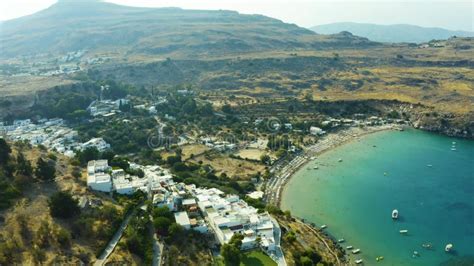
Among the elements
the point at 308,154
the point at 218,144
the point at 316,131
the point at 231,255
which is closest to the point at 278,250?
the point at 231,255

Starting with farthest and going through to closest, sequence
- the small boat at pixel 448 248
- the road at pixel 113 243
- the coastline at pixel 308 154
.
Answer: the coastline at pixel 308 154, the small boat at pixel 448 248, the road at pixel 113 243

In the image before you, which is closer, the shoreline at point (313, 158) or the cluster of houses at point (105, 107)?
the shoreline at point (313, 158)

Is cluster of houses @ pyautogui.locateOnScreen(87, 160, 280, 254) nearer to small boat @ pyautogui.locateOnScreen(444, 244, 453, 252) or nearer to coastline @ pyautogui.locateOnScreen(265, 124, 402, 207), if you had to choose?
coastline @ pyautogui.locateOnScreen(265, 124, 402, 207)

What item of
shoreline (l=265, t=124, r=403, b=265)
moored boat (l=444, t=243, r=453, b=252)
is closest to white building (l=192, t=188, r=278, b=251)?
shoreline (l=265, t=124, r=403, b=265)

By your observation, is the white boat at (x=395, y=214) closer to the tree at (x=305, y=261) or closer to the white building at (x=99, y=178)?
the tree at (x=305, y=261)

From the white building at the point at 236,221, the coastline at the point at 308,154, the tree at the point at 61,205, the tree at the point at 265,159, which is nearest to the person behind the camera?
the tree at the point at 61,205

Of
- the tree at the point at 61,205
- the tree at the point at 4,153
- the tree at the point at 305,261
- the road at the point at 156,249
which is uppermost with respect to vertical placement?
the tree at the point at 4,153

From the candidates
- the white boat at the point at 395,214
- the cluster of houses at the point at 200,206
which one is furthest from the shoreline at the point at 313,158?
the white boat at the point at 395,214

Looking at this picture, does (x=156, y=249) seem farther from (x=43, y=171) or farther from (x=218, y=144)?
(x=218, y=144)
